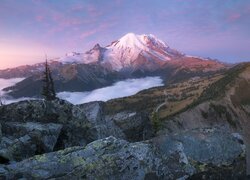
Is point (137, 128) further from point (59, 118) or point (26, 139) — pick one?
point (26, 139)

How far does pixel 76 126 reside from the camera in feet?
61.8

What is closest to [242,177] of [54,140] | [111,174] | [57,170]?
[111,174]

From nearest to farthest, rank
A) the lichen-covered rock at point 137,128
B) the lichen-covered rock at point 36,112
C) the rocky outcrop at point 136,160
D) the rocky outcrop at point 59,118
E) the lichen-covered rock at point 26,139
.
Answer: the rocky outcrop at point 136,160 → the lichen-covered rock at point 26,139 → the rocky outcrop at point 59,118 → the lichen-covered rock at point 36,112 → the lichen-covered rock at point 137,128

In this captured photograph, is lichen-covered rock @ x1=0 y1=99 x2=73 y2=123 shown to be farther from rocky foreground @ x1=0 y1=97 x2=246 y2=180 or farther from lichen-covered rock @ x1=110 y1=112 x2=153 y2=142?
lichen-covered rock @ x1=110 y1=112 x2=153 y2=142

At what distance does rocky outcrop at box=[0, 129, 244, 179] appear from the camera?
1145 cm

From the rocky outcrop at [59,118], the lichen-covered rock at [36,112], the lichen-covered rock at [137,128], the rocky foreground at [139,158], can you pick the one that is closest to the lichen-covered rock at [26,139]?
the rocky foreground at [139,158]

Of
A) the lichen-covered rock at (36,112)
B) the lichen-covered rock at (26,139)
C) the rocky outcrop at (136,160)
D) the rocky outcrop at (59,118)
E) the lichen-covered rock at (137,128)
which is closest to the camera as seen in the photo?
the rocky outcrop at (136,160)

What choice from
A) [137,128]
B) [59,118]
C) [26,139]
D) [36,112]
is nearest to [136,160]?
[26,139]

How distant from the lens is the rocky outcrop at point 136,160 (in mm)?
11453

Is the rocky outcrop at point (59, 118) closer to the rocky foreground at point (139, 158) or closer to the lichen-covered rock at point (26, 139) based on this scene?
the lichen-covered rock at point (26, 139)

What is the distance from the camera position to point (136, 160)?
11.9 meters

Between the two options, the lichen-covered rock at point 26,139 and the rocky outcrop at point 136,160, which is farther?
the lichen-covered rock at point 26,139

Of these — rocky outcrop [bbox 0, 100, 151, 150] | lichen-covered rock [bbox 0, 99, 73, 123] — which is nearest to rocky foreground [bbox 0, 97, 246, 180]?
rocky outcrop [bbox 0, 100, 151, 150]

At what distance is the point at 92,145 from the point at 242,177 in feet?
16.6
